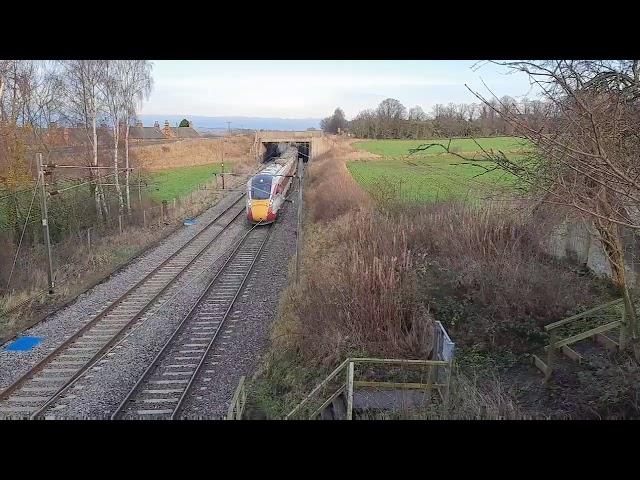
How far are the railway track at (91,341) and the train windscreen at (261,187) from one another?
498 centimetres

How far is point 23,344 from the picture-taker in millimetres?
9922

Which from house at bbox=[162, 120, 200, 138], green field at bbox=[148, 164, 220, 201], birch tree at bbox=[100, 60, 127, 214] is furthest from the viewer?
house at bbox=[162, 120, 200, 138]

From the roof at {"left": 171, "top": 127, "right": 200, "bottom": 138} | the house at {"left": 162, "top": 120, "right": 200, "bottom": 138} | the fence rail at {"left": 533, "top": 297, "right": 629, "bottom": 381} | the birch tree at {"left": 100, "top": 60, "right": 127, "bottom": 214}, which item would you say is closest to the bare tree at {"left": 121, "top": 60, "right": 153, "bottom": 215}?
the birch tree at {"left": 100, "top": 60, "right": 127, "bottom": 214}

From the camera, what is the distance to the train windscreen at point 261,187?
21281 mm

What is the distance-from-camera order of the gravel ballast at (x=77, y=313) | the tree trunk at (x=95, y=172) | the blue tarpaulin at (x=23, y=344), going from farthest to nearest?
1. the tree trunk at (x=95, y=172)
2. the blue tarpaulin at (x=23, y=344)
3. the gravel ballast at (x=77, y=313)

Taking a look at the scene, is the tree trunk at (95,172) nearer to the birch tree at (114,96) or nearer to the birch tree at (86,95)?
the birch tree at (86,95)

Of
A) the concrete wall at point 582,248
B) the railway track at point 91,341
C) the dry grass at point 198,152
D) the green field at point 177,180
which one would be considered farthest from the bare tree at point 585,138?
the dry grass at point 198,152

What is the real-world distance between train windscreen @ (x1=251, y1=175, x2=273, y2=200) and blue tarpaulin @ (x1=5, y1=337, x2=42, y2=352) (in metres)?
12.0

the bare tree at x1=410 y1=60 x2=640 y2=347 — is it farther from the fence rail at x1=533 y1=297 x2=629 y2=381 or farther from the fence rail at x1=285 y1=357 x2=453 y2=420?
the fence rail at x1=285 y1=357 x2=453 y2=420

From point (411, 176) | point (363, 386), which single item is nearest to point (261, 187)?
point (411, 176)

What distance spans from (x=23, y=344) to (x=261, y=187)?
1292 centimetres

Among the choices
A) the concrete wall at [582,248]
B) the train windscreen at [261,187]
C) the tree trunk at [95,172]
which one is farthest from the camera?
the train windscreen at [261,187]

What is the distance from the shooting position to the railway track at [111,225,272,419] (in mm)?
7766
